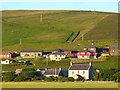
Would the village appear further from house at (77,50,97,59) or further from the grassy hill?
the grassy hill

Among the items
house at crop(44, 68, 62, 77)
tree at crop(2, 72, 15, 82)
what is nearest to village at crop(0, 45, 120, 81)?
house at crop(44, 68, 62, 77)

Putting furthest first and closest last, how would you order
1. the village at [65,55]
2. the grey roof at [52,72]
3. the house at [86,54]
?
the house at [86,54], the village at [65,55], the grey roof at [52,72]

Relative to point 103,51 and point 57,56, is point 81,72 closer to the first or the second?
point 57,56

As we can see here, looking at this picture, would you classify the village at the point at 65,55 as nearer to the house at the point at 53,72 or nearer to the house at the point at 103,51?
the house at the point at 103,51

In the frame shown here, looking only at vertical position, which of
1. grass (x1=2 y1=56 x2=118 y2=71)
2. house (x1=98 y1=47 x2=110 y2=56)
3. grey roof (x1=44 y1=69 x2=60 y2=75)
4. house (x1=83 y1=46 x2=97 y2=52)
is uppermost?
house (x1=83 y1=46 x2=97 y2=52)

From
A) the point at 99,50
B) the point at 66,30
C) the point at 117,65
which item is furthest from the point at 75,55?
the point at 66,30

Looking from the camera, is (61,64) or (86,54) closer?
(61,64)

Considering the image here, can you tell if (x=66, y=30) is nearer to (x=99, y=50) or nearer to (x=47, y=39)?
(x=47, y=39)

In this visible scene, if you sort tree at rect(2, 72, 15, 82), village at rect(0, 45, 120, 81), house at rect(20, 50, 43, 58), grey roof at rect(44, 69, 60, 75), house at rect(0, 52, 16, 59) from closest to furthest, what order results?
tree at rect(2, 72, 15, 82)
grey roof at rect(44, 69, 60, 75)
village at rect(0, 45, 120, 81)
house at rect(0, 52, 16, 59)
house at rect(20, 50, 43, 58)

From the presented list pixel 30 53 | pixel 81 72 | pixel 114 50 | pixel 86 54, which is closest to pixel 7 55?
pixel 30 53

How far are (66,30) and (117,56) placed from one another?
205 feet

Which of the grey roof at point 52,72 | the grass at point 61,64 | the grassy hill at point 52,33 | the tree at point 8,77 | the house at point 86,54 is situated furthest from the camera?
the grassy hill at point 52,33

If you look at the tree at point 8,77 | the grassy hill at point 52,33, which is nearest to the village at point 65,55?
the grassy hill at point 52,33

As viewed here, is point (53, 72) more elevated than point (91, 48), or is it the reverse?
point (91, 48)
